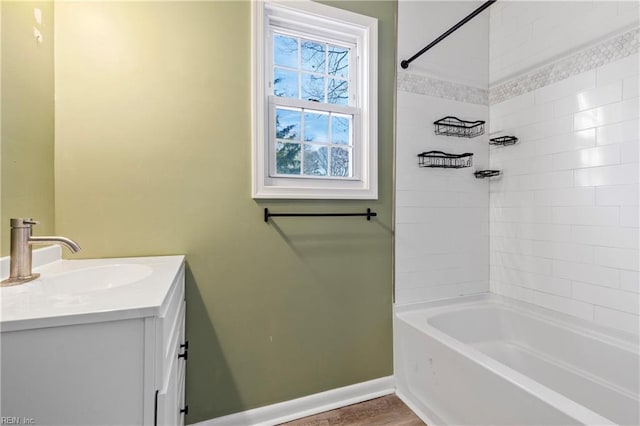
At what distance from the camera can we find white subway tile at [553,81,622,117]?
153 centimetres

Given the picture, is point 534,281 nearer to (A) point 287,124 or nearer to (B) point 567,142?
(B) point 567,142

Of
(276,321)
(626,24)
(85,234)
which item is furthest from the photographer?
(276,321)

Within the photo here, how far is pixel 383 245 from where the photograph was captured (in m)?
1.89

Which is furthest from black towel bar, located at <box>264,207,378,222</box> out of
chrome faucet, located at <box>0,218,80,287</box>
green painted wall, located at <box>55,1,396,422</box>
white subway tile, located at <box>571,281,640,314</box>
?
white subway tile, located at <box>571,281,640,314</box>

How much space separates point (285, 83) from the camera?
175cm

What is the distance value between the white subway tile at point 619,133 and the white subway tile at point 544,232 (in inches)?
20.4

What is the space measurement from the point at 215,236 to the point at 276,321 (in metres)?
0.60

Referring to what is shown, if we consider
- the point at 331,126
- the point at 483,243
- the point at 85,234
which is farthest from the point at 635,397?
the point at 85,234

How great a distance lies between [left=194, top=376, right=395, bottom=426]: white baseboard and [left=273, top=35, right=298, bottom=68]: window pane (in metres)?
2.02

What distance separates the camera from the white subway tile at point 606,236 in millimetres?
1471

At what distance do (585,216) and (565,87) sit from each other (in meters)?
0.80

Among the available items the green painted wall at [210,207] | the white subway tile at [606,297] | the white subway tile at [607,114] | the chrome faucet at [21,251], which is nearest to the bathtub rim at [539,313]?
the white subway tile at [606,297]

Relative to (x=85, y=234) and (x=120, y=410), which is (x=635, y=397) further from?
(x=85, y=234)

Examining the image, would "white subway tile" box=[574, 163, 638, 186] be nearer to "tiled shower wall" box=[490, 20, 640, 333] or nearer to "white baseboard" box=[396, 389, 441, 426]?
"tiled shower wall" box=[490, 20, 640, 333]
